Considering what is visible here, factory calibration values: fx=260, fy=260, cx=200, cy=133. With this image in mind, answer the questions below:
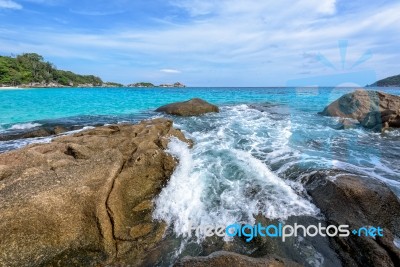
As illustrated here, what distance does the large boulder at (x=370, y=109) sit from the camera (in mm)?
15680

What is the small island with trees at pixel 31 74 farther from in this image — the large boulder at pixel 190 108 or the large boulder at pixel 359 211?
the large boulder at pixel 359 211

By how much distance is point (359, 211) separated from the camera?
5.53 m

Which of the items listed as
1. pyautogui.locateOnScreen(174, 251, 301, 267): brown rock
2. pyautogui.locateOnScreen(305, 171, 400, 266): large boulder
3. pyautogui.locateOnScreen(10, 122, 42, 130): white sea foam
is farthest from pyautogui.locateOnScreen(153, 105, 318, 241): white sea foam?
pyautogui.locateOnScreen(10, 122, 42, 130): white sea foam

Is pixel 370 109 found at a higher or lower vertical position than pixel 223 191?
higher

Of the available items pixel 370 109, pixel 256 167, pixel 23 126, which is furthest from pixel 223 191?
pixel 370 109

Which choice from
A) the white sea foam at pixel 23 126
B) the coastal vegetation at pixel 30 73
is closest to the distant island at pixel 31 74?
the coastal vegetation at pixel 30 73

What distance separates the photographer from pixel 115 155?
672 centimetres

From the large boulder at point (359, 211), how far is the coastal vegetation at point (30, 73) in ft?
332

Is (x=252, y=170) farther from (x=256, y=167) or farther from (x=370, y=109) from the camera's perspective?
(x=370, y=109)

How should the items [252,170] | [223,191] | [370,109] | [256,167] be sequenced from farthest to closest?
[370,109] < [256,167] < [252,170] < [223,191]

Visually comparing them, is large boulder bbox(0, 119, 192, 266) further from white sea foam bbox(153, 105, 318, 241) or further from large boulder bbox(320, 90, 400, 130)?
large boulder bbox(320, 90, 400, 130)

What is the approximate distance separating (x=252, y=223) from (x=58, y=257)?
12.2ft

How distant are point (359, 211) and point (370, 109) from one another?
1655 centimetres

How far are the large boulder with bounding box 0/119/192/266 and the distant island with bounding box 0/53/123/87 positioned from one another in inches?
3816
